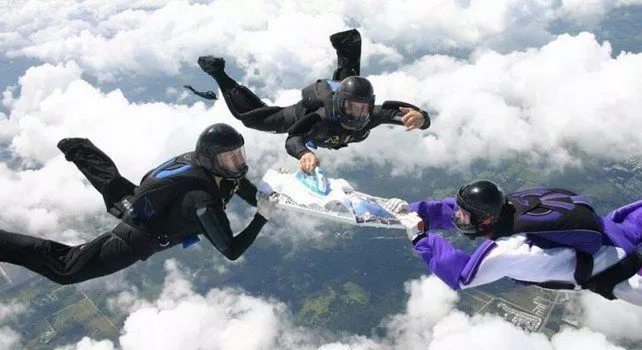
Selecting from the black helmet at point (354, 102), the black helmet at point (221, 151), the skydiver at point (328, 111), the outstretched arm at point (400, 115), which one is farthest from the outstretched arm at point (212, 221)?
the outstretched arm at point (400, 115)

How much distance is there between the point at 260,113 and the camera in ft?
28.7

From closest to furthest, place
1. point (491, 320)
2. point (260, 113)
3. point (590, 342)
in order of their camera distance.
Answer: point (260, 113) < point (491, 320) < point (590, 342)

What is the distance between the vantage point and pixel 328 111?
7516 millimetres

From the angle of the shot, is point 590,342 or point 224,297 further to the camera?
point 224,297

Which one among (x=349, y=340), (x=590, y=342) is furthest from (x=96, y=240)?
(x=590, y=342)

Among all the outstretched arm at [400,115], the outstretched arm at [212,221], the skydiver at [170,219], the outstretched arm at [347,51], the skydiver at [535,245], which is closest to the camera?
the skydiver at [535,245]

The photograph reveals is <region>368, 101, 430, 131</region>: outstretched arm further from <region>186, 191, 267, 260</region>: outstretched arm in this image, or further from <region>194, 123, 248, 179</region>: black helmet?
<region>186, 191, 267, 260</region>: outstretched arm

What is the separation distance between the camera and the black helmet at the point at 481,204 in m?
5.19

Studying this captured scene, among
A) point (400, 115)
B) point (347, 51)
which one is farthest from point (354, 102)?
point (347, 51)

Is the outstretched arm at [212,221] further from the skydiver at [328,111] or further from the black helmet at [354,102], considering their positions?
the black helmet at [354,102]

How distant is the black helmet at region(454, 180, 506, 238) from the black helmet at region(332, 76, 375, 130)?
2300 millimetres

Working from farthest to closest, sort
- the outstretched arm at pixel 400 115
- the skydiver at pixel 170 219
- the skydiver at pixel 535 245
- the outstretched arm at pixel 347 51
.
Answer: the outstretched arm at pixel 347 51 → the outstretched arm at pixel 400 115 → the skydiver at pixel 170 219 → the skydiver at pixel 535 245

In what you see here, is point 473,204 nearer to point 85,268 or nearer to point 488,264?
point 488,264

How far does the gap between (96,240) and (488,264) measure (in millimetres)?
4859
